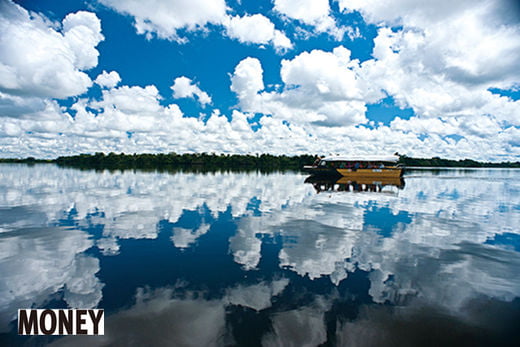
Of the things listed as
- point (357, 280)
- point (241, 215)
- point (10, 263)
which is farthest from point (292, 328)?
point (241, 215)

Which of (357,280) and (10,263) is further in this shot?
(10,263)

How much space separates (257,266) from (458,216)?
2012cm

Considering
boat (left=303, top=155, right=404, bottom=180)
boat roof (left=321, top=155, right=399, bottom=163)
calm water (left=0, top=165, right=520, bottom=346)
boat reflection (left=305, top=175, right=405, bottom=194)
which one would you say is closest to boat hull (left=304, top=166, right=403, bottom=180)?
boat (left=303, top=155, right=404, bottom=180)

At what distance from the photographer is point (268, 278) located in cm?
→ 988

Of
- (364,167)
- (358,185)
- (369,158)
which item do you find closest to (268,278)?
(358,185)

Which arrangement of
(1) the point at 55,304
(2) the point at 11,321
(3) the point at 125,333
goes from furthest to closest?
(1) the point at 55,304, (2) the point at 11,321, (3) the point at 125,333

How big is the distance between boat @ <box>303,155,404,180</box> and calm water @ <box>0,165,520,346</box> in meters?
43.5

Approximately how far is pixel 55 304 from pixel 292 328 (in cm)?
718

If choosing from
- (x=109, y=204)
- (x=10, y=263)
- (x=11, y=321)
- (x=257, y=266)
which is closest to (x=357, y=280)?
(x=257, y=266)

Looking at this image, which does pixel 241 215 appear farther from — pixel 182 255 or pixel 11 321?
pixel 11 321

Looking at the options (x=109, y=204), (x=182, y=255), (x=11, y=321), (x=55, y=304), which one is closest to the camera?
(x=11, y=321)

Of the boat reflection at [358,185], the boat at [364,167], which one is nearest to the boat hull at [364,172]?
the boat at [364,167]

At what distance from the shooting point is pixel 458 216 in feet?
72.9

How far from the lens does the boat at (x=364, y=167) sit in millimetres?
61781
